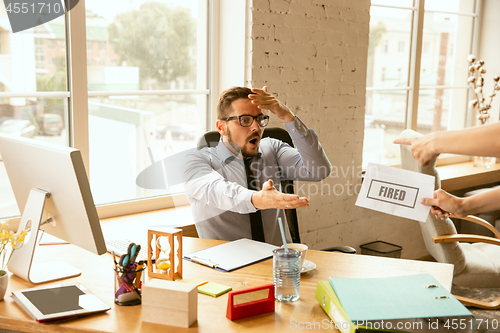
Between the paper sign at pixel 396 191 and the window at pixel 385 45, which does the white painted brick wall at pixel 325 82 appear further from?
the paper sign at pixel 396 191

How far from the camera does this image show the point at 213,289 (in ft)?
4.59

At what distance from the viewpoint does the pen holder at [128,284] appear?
1.30 meters

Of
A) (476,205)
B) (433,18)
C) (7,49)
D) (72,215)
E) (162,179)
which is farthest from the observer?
(433,18)

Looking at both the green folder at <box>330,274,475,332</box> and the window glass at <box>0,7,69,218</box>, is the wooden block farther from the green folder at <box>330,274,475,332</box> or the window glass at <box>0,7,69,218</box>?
the window glass at <box>0,7,69,218</box>

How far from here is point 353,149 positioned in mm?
3230

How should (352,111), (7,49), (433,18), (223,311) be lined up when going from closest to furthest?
(223,311) → (7,49) → (352,111) → (433,18)

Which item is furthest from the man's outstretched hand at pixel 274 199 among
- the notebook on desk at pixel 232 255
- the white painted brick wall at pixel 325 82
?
the white painted brick wall at pixel 325 82

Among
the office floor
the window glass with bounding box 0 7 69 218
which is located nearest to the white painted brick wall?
the office floor

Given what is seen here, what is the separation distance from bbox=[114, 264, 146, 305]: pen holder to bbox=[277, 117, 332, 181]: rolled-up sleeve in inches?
45.9

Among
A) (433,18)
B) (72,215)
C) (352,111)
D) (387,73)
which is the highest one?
(433,18)

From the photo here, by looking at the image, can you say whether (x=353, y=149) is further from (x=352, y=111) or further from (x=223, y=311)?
(x=223, y=311)

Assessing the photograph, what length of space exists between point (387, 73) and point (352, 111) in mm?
711

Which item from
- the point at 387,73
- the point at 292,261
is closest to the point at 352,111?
the point at 387,73

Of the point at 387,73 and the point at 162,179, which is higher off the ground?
the point at 387,73
